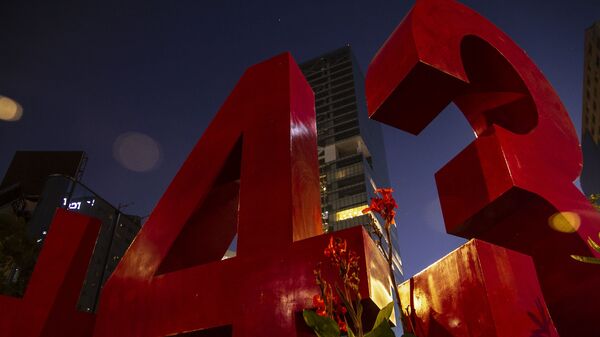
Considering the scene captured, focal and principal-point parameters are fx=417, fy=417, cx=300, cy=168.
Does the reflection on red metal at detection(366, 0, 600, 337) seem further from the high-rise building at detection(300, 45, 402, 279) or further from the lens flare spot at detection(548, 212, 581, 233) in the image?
the high-rise building at detection(300, 45, 402, 279)

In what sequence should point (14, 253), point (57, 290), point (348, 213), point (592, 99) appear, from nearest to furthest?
point (57, 290) → point (14, 253) → point (592, 99) → point (348, 213)

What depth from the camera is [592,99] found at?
5134 centimetres

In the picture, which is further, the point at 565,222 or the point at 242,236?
the point at 242,236

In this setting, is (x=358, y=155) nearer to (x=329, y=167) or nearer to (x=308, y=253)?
(x=329, y=167)

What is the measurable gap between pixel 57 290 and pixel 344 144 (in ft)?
231

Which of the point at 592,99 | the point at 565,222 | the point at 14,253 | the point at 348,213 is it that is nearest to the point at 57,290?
the point at 565,222

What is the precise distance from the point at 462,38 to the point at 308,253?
2.92m

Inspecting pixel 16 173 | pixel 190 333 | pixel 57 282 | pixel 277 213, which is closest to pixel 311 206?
pixel 277 213

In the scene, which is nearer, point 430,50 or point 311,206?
point 430,50

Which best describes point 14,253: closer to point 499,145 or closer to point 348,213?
point 499,145

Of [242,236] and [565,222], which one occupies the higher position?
[242,236]

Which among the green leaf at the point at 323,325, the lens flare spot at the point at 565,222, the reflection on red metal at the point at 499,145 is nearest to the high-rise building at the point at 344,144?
the reflection on red metal at the point at 499,145

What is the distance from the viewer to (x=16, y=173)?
44.0 metres

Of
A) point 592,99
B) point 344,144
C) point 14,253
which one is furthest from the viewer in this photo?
point 344,144
